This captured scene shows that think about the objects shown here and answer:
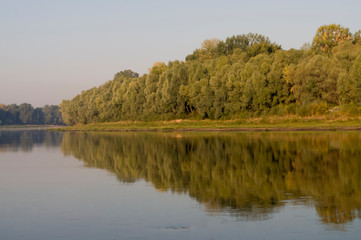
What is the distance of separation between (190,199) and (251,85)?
238ft

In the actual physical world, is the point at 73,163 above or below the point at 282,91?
below

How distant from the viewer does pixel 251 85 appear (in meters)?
88.0

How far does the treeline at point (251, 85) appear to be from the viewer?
7544 centimetres

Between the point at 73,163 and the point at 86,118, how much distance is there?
132948mm

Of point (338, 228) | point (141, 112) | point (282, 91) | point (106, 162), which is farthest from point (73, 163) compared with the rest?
point (141, 112)

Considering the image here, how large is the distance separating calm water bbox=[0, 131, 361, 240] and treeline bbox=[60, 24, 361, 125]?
47.5 metres

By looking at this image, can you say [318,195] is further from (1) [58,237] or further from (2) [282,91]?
(2) [282,91]

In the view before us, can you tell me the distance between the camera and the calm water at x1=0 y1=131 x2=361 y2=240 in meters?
12.8

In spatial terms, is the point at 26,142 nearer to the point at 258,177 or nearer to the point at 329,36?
the point at 258,177

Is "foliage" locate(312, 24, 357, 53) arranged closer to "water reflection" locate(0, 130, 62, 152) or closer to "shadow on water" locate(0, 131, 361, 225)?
"water reflection" locate(0, 130, 62, 152)

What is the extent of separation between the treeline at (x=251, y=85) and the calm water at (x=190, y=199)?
156 ft

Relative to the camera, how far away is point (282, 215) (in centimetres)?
1411

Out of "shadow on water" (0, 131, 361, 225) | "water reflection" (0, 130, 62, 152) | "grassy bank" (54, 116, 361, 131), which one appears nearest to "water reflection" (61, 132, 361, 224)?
"shadow on water" (0, 131, 361, 225)

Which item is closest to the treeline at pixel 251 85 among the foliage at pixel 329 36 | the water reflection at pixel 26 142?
the foliage at pixel 329 36
